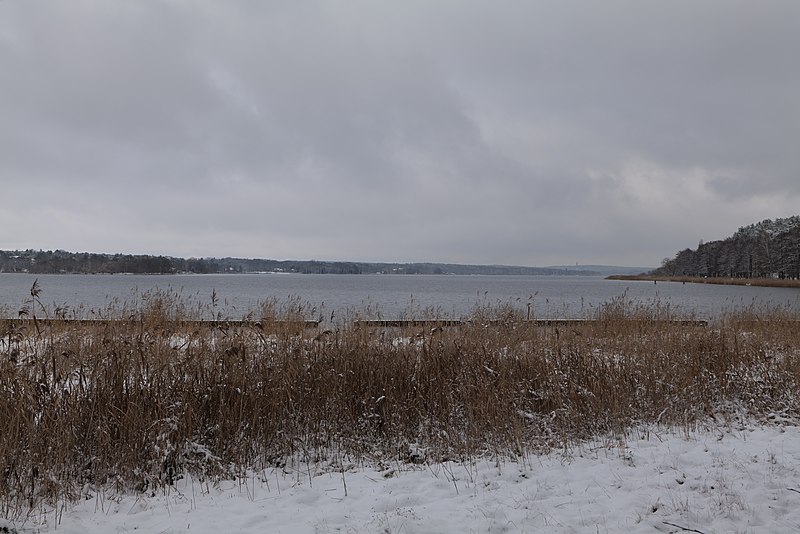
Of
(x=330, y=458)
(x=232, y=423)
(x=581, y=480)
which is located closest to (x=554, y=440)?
(x=581, y=480)

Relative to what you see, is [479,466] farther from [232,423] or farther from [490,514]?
[232,423]

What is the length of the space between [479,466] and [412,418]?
1.38 m

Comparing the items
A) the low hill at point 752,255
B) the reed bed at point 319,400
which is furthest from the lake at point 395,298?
the low hill at point 752,255

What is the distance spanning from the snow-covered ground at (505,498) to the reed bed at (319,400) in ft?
1.19

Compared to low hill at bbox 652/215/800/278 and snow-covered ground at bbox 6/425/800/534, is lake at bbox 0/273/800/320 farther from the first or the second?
low hill at bbox 652/215/800/278

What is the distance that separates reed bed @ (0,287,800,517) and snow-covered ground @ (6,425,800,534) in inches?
14.2

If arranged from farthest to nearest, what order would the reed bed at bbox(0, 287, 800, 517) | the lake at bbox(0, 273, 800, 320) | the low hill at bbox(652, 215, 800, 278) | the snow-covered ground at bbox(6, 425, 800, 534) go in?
the low hill at bbox(652, 215, 800, 278) < the lake at bbox(0, 273, 800, 320) < the reed bed at bbox(0, 287, 800, 517) < the snow-covered ground at bbox(6, 425, 800, 534)

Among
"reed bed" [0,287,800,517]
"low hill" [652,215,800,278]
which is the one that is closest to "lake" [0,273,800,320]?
"reed bed" [0,287,800,517]

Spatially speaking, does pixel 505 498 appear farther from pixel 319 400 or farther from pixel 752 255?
pixel 752 255

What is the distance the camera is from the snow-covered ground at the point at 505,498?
3512 millimetres

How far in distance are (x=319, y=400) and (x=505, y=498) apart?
2765 millimetres

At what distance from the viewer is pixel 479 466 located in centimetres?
478

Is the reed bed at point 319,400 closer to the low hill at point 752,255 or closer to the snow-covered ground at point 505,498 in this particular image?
the snow-covered ground at point 505,498

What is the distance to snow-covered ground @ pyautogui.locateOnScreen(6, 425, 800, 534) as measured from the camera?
11.5 ft
